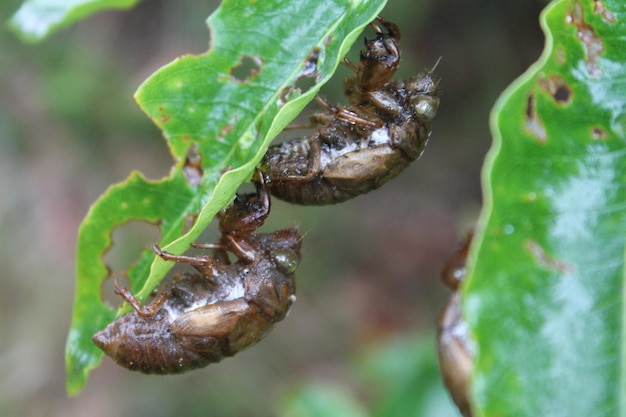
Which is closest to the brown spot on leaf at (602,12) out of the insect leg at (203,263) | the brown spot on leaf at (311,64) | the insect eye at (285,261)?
the brown spot on leaf at (311,64)

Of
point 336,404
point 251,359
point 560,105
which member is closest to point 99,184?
point 251,359

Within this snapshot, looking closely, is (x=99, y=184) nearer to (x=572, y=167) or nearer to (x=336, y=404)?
(x=336, y=404)

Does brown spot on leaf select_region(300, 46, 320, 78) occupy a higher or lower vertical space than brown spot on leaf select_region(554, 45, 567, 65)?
lower

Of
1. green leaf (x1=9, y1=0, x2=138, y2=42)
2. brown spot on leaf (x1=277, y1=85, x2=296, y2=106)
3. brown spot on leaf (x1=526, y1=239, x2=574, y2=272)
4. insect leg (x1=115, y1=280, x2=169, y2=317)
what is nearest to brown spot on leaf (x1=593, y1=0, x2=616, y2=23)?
brown spot on leaf (x1=526, y1=239, x2=574, y2=272)

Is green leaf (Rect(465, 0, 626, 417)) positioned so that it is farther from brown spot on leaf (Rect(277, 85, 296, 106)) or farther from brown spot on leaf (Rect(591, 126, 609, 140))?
brown spot on leaf (Rect(277, 85, 296, 106))

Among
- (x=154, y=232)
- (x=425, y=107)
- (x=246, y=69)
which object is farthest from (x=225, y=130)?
(x=154, y=232)

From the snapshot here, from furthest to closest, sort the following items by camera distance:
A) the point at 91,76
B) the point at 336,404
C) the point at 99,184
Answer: the point at 99,184 → the point at 91,76 → the point at 336,404
